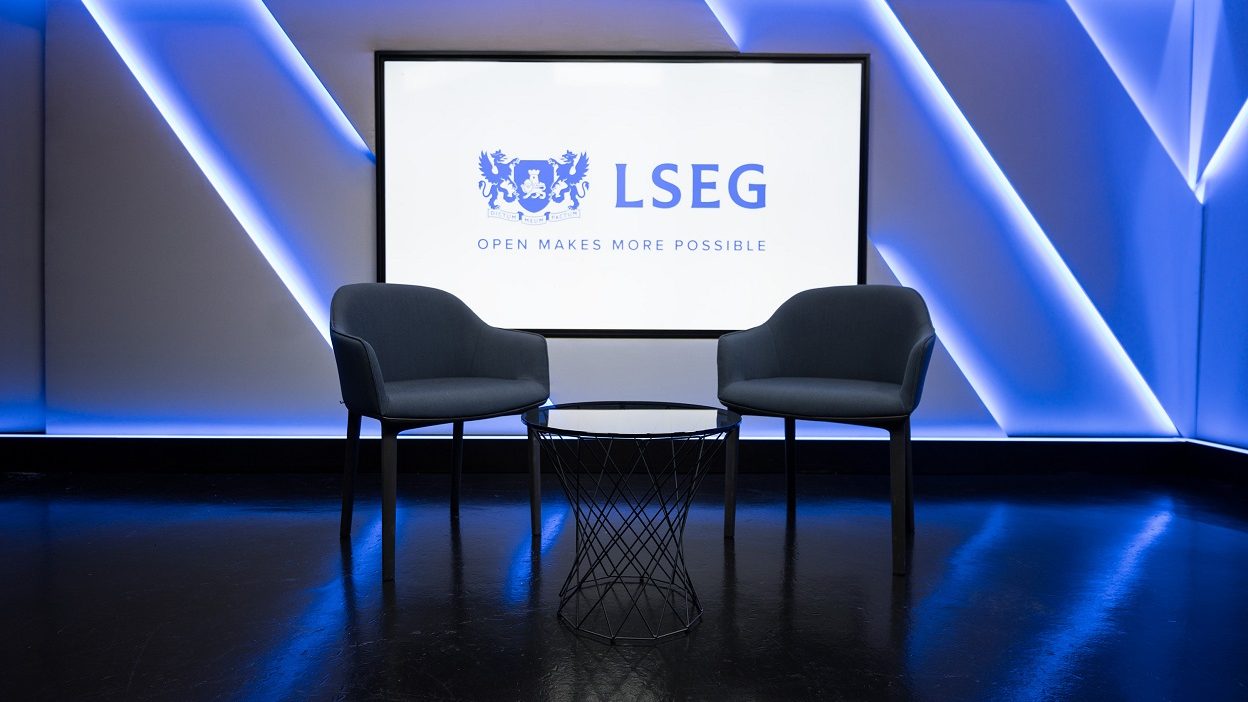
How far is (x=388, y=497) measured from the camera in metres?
2.27

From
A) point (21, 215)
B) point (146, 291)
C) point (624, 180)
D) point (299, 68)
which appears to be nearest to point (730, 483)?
point (624, 180)

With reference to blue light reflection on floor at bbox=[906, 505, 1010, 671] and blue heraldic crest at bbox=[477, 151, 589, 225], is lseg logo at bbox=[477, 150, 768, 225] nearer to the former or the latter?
blue heraldic crest at bbox=[477, 151, 589, 225]

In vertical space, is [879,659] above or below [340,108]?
below

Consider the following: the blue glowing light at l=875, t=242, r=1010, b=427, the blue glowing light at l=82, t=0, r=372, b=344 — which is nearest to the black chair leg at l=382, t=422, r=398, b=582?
the blue glowing light at l=82, t=0, r=372, b=344

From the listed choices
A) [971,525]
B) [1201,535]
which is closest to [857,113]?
[971,525]

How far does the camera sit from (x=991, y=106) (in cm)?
385

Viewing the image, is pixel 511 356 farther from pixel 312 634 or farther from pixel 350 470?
pixel 312 634

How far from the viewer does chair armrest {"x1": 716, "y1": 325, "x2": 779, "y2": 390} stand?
9.52 feet

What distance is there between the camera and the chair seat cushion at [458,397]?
238 centimetres

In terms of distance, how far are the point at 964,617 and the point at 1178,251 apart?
9.95 feet

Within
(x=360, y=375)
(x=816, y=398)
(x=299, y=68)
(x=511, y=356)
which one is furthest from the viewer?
(x=299, y=68)

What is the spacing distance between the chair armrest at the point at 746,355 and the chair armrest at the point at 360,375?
1.28 metres

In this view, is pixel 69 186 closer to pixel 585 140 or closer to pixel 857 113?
pixel 585 140

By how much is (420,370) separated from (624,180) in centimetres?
153
